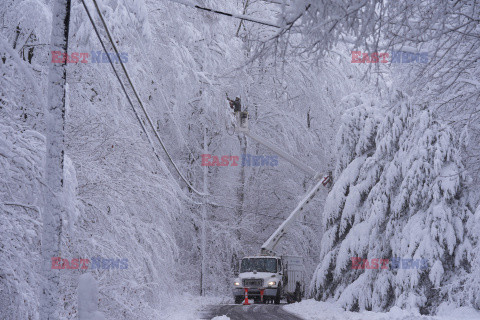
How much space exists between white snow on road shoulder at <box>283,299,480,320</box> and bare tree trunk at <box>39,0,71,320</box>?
22.9 ft

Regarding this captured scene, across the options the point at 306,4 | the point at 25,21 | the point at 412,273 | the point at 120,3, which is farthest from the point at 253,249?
the point at 306,4

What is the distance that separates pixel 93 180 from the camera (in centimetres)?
984

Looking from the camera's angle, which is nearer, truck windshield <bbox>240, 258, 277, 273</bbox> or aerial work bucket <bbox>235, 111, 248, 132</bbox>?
truck windshield <bbox>240, 258, 277, 273</bbox>

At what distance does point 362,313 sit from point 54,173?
1056 centimetres

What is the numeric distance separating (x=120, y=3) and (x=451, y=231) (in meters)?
10.9

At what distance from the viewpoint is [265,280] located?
74.4 ft

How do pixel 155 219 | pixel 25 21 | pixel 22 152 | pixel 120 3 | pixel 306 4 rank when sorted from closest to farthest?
pixel 306 4, pixel 22 152, pixel 25 21, pixel 120 3, pixel 155 219

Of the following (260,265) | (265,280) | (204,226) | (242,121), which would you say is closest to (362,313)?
(265,280)

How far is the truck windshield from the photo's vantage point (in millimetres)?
23281

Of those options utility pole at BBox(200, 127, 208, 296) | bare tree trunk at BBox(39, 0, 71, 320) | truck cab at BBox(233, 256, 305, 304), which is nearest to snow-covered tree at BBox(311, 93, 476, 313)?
truck cab at BBox(233, 256, 305, 304)

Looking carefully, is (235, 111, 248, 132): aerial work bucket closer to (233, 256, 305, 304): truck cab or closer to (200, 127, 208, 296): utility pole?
(200, 127, 208, 296): utility pole

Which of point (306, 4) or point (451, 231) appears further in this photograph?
point (451, 231)

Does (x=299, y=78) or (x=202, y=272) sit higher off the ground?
(x=299, y=78)

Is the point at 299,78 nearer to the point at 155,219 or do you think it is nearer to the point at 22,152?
the point at 155,219
